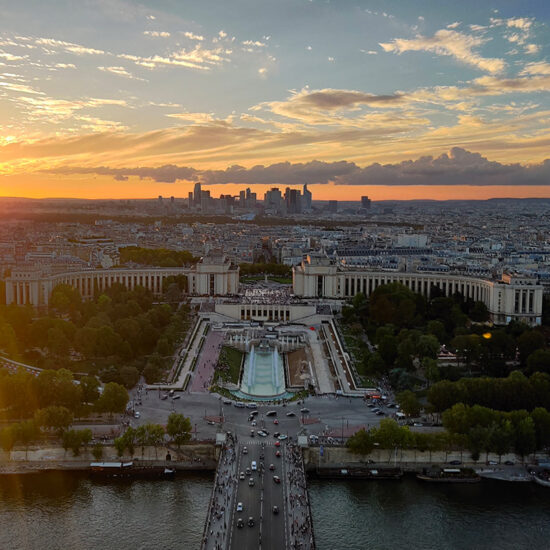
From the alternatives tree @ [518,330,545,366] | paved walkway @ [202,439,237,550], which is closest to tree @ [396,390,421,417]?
paved walkway @ [202,439,237,550]

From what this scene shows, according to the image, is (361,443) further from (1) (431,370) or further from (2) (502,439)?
(1) (431,370)

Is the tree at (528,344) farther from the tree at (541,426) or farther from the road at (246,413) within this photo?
the road at (246,413)

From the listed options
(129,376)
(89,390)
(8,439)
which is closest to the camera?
(8,439)

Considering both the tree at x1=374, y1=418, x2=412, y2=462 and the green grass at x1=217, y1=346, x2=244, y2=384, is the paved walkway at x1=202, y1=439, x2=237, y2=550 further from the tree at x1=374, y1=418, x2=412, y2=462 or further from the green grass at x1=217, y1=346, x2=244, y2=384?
the green grass at x1=217, y1=346, x2=244, y2=384

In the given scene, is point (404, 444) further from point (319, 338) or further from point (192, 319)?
point (192, 319)

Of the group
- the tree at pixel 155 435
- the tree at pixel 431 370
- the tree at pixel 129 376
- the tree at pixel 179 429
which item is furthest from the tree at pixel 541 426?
the tree at pixel 129 376

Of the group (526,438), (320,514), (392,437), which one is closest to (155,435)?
(320,514)
